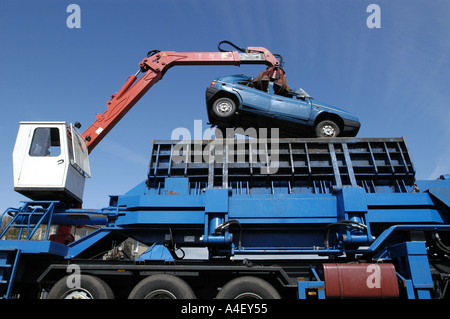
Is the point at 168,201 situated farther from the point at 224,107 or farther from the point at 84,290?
the point at 224,107

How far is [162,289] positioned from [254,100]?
531 cm

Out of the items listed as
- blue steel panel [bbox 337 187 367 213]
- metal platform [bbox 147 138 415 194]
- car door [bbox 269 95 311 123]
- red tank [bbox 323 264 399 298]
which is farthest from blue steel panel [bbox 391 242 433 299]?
car door [bbox 269 95 311 123]

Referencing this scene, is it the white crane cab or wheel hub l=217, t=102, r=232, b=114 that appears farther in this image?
wheel hub l=217, t=102, r=232, b=114

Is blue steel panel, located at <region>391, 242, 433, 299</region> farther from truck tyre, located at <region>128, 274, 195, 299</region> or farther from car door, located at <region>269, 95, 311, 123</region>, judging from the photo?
car door, located at <region>269, 95, 311, 123</region>

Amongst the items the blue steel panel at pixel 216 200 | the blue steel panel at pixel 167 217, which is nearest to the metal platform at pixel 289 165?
the blue steel panel at pixel 216 200

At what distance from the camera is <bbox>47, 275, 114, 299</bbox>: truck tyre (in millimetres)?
5512

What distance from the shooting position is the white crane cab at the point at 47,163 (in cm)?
638

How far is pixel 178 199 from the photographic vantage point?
6.38 m

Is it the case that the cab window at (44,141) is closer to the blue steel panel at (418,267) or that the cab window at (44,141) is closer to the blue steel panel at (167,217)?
the blue steel panel at (167,217)

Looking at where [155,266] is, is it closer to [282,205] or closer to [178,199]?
[178,199]

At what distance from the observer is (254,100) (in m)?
8.48

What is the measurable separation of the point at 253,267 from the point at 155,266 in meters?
1.81

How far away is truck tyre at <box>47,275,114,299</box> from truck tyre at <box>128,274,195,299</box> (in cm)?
51
